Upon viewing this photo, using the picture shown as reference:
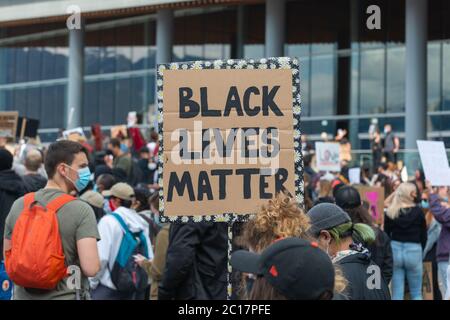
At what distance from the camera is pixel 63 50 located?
42.0m

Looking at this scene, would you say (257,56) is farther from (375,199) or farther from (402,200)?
(402,200)

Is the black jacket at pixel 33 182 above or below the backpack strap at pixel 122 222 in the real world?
above

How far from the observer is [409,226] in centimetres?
1271

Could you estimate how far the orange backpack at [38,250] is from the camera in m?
5.86

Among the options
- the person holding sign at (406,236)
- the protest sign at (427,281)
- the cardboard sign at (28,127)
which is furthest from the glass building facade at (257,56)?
the person holding sign at (406,236)

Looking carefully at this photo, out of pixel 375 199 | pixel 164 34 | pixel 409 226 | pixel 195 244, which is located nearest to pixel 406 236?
pixel 409 226

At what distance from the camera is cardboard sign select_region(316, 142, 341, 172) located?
59.8ft

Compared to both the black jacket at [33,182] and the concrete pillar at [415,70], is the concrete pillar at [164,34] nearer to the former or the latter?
the concrete pillar at [415,70]

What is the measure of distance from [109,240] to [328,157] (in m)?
9.55

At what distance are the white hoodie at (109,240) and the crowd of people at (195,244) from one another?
0.01m

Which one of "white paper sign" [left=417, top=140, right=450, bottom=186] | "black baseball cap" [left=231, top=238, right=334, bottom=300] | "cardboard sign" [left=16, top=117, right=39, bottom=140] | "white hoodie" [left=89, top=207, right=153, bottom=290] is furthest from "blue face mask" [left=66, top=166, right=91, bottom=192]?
"cardboard sign" [left=16, top=117, right=39, bottom=140]

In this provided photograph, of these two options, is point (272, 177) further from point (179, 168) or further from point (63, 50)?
point (63, 50)
